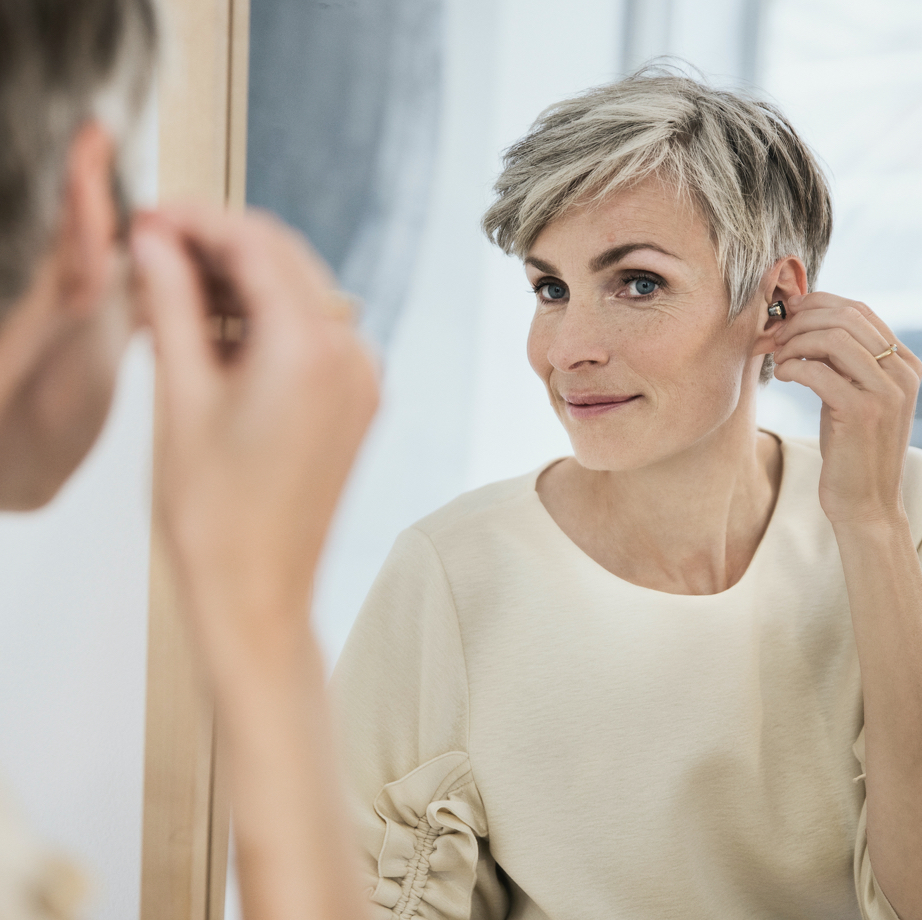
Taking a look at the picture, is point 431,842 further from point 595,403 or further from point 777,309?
point 777,309

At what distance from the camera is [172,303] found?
349 mm

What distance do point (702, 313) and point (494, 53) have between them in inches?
24.0

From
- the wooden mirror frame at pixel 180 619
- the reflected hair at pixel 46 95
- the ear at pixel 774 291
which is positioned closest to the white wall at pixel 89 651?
the wooden mirror frame at pixel 180 619

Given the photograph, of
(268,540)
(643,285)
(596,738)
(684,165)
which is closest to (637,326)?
(643,285)

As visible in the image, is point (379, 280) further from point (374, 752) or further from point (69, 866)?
point (69, 866)

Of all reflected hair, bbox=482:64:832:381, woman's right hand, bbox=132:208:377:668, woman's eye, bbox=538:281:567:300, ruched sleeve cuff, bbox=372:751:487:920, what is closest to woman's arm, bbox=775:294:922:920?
reflected hair, bbox=482:64:832:381

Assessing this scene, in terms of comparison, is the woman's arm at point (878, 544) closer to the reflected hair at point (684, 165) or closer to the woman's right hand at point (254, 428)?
the reflected hair at point (684, 165)

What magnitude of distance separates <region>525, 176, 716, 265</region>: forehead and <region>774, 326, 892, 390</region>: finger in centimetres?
13

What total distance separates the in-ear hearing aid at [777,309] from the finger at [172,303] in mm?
770

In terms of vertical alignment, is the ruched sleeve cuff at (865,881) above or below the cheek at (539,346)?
below

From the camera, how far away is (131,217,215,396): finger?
13.3 inches

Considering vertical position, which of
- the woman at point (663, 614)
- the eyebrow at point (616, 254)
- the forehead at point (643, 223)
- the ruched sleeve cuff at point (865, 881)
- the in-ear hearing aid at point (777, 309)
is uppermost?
the forehead at point (643, 223)

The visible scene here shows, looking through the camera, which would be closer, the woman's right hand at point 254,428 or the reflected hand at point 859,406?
the woman's right hand at point 254,428

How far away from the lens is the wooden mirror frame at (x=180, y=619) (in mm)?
797
